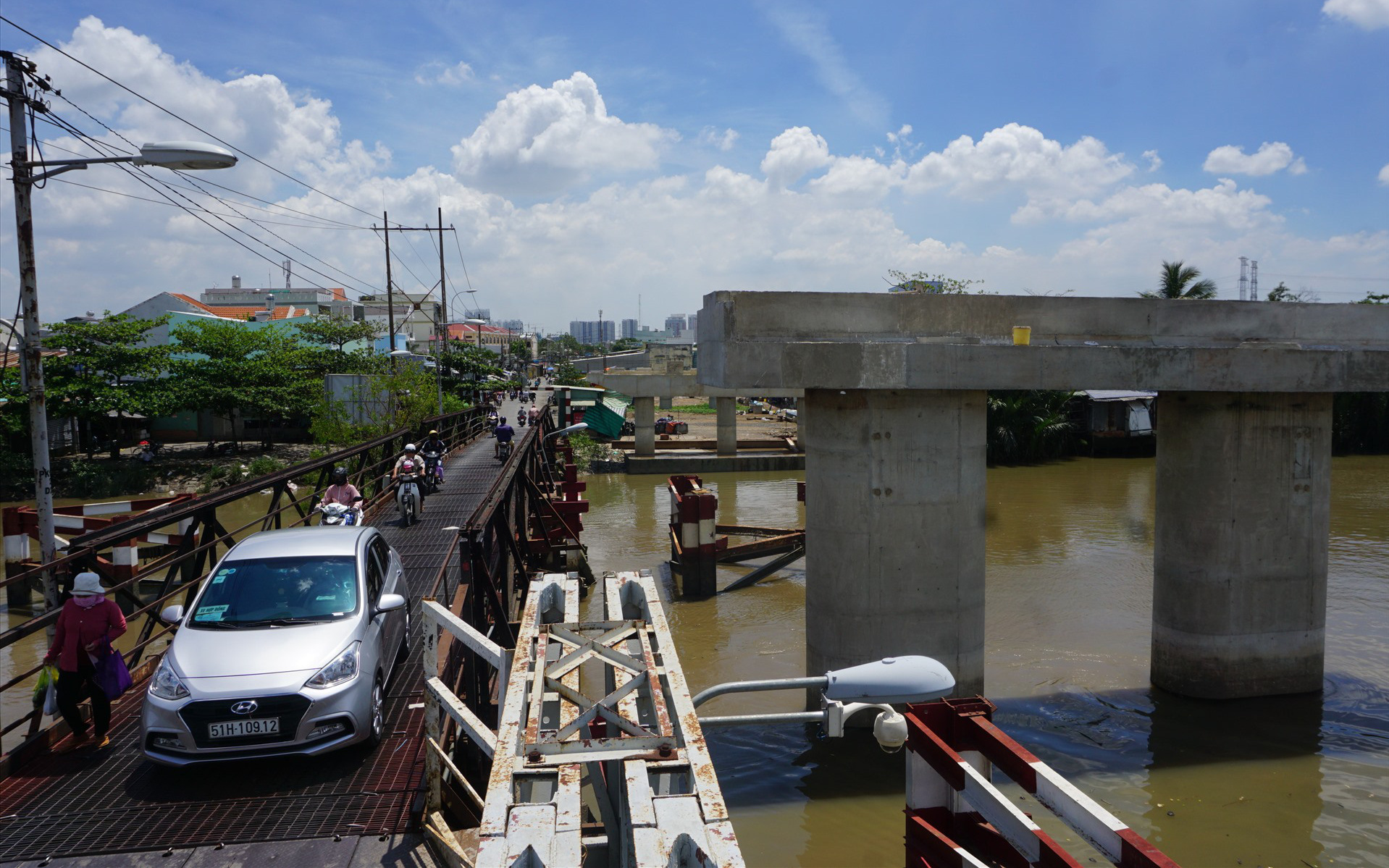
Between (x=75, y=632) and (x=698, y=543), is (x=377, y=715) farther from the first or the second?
(x=698, y=543)

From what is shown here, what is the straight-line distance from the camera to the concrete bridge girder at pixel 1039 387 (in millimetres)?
11312

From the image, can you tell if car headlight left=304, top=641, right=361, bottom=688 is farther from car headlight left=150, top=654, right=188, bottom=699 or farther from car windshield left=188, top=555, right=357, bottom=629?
car headlight left=150, top=654, right=188, bottom=699

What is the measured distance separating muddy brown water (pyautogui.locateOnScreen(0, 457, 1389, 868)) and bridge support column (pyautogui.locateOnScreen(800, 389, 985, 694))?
4.88ft

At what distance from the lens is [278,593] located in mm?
7152

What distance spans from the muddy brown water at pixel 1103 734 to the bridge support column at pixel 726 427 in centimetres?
1861

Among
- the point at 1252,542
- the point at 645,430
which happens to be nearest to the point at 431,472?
the point at 1252,542

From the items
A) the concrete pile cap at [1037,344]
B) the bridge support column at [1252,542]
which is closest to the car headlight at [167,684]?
the concrete pile cap at [1037,344]

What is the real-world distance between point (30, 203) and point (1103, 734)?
14.7m

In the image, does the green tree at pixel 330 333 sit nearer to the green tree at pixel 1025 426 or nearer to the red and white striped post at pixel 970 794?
the green tree at pixel 1025 426

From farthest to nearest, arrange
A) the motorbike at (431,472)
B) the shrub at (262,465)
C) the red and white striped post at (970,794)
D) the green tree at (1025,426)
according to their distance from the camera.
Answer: the green tree at (1025,426)
the shrub at (262,465)
the motorbike at (431,472)
the red and white striped post at (970,794)

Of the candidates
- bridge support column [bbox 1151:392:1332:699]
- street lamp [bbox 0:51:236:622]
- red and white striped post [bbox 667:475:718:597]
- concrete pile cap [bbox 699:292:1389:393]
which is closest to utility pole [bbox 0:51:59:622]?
street lamp [bbox 0:51:236:622]

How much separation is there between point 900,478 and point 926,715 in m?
5.96

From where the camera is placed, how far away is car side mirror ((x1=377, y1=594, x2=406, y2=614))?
23.3 feet

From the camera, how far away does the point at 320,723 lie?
243 inches
